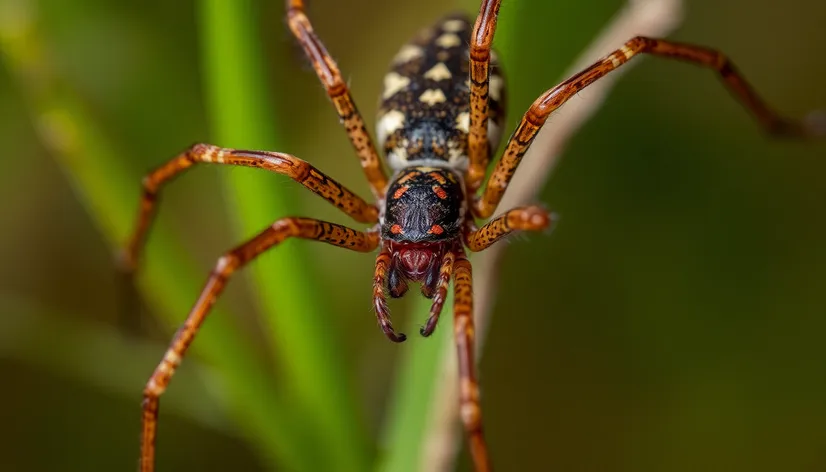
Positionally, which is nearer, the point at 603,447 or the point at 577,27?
the point at 577,27

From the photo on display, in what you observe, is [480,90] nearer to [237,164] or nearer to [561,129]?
[561,129]

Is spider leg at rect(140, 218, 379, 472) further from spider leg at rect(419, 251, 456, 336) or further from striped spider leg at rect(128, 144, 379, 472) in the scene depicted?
spider leg at rect(419, 251, 456, 336)

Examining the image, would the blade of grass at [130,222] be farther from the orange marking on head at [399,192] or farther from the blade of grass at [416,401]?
the orange marking on head at [399,192]

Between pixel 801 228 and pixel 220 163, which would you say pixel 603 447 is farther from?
pixel 220 163

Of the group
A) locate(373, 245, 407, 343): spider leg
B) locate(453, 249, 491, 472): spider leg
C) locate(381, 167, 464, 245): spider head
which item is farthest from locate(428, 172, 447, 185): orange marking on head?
locate(453, 249, 491, 472): spider leg

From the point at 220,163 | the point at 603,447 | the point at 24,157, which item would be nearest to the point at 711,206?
the point at 603,447

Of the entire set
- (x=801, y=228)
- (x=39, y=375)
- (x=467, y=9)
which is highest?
(x=467, y=9)

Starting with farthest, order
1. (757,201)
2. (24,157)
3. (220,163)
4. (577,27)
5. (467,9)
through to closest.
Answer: (24,157)
(757,201)
(467,9)
(577,27)
(220,163)
